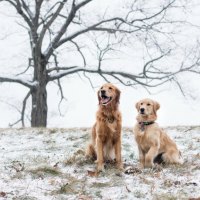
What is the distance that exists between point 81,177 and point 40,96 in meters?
12.4

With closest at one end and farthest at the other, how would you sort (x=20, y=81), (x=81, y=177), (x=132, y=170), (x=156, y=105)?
1. (x=81, y=177)
2. (x=132, y=170)
3. (x=156, y=105)
4. (x=20, y=81)

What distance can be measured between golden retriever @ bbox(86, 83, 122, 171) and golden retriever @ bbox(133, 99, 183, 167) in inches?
13.7

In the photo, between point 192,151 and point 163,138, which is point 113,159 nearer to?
point 163,138

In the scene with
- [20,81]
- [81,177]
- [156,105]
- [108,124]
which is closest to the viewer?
[81,177]

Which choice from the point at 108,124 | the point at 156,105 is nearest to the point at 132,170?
the point at 108,124

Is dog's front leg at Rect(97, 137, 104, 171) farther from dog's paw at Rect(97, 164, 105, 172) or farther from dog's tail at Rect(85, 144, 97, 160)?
dog's tail at Rect(85, 144, 97, 160)

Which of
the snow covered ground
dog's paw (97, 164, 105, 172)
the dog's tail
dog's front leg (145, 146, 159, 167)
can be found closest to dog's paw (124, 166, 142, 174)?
the snow covered ground

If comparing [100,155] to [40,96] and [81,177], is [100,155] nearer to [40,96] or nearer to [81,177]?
[81,177]

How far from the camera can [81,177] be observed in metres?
7.33

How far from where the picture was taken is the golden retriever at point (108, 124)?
7.95 metres

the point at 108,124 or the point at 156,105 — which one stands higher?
the point at 156,105

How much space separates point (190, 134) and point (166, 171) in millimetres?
4092

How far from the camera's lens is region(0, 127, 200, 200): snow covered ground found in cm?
646

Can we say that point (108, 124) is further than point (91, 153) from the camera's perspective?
No
